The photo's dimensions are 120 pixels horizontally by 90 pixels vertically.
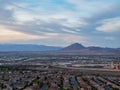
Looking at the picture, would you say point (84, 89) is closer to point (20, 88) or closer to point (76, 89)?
point (76, 89)

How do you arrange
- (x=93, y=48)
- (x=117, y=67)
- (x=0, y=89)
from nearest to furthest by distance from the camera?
(x=0, y=89)
(x=117, y=67)
(x=93, y=48)

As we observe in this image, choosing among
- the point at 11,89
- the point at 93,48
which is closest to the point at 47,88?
the point at 11,89

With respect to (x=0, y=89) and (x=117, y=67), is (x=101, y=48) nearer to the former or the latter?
(x=117, y=67)

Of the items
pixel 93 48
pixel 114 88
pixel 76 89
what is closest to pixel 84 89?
pixel 76 89

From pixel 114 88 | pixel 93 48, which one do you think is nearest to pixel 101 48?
pixel 93 48

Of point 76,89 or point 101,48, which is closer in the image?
point 76,89

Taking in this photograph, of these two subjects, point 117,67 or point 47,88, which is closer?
point 47,88

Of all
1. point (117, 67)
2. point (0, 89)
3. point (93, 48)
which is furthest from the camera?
point (93, 48)
